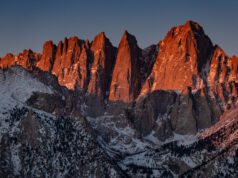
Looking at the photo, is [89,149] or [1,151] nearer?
→ [1,151]

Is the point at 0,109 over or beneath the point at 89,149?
over

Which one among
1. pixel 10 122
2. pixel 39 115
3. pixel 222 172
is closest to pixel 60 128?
pixel 39 115

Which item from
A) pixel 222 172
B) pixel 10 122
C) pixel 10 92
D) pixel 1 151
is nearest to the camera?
pixel 1 151

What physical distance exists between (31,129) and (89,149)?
23897mm

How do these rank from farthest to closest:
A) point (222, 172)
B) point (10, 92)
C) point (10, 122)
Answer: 1. point (10, 92)
2. point (222, 172)
3. point (10, 122)

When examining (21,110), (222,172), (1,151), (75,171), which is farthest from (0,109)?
(222,172)

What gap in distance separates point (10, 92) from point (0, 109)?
33.8m

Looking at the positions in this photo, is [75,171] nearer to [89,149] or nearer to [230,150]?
[89,149]

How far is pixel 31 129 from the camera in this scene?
16362 centimetres

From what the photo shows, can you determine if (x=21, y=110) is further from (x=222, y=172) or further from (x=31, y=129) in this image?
(x=222, y=172)

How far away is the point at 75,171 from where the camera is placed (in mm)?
163875

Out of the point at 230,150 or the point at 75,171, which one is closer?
the point at 75,171

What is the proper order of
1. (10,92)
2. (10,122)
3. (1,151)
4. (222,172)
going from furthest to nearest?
(10,92)
(222,172)
(10,122)
(1,151)

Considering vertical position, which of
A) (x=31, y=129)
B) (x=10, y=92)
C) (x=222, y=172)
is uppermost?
(x=10, y=92)
